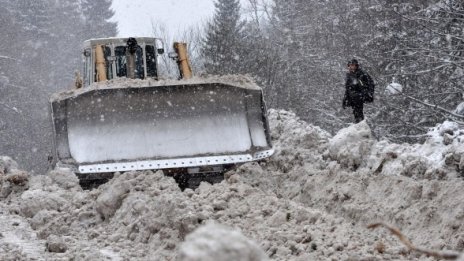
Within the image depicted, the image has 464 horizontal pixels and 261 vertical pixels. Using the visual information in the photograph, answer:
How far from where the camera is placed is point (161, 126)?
7.63 meters

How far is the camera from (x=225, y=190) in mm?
5457

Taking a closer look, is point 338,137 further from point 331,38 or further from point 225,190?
point 331,38

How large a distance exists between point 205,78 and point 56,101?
5.96 ft

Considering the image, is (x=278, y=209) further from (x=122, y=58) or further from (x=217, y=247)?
(x=122, y=58)

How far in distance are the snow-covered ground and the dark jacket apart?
195 centimetres

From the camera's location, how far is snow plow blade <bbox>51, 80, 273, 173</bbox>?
731cm

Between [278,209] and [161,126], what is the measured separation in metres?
3.13

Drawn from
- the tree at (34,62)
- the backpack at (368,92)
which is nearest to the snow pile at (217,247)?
the backpack at (368,92)

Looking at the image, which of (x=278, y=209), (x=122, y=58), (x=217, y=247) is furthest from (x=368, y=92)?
(x=217, y=247)

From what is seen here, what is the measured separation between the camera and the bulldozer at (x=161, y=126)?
7301mm

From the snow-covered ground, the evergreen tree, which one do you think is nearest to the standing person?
the snow-covered ground

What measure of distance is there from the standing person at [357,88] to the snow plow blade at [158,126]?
201 cm

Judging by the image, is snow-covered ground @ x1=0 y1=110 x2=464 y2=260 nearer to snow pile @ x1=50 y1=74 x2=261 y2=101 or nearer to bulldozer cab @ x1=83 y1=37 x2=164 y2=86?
snow pile @ x1=50 y1=74 x2=261 y2=101

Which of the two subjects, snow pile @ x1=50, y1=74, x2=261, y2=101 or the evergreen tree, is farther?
the evergreen tree
